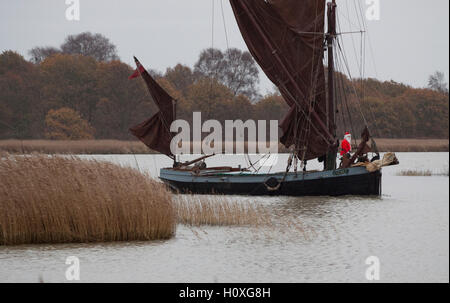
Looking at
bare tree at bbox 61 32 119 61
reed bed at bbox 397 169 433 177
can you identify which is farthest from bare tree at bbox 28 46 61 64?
reed bed at bbox 397 169 433 177

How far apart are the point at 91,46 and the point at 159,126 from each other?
4816 cm

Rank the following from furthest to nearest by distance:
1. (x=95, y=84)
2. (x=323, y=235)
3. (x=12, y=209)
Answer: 1. (x=95, y=84)
2. (x=323, y=235)
3. (x=12, y=209)

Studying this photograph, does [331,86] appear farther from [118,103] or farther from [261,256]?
[118,103]

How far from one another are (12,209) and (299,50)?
1394cm

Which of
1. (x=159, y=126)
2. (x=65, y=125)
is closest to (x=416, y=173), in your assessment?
(x=159, y=126)

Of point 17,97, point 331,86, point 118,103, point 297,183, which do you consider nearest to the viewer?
point 297,183

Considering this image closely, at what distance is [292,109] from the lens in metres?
23.0

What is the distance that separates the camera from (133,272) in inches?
441

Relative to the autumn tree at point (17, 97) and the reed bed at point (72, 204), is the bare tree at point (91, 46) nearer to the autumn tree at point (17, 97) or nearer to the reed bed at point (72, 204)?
the autumn tree at point (17, 97)

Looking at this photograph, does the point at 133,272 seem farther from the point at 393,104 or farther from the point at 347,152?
the point at 393,104

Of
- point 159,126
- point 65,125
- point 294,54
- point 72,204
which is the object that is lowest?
point 72,204

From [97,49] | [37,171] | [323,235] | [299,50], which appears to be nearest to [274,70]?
[299,50]

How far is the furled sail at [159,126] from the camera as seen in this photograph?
23.5 meters

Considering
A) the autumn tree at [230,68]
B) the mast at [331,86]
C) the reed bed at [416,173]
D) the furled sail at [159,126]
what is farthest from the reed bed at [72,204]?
the autumn tree at [230,68]
